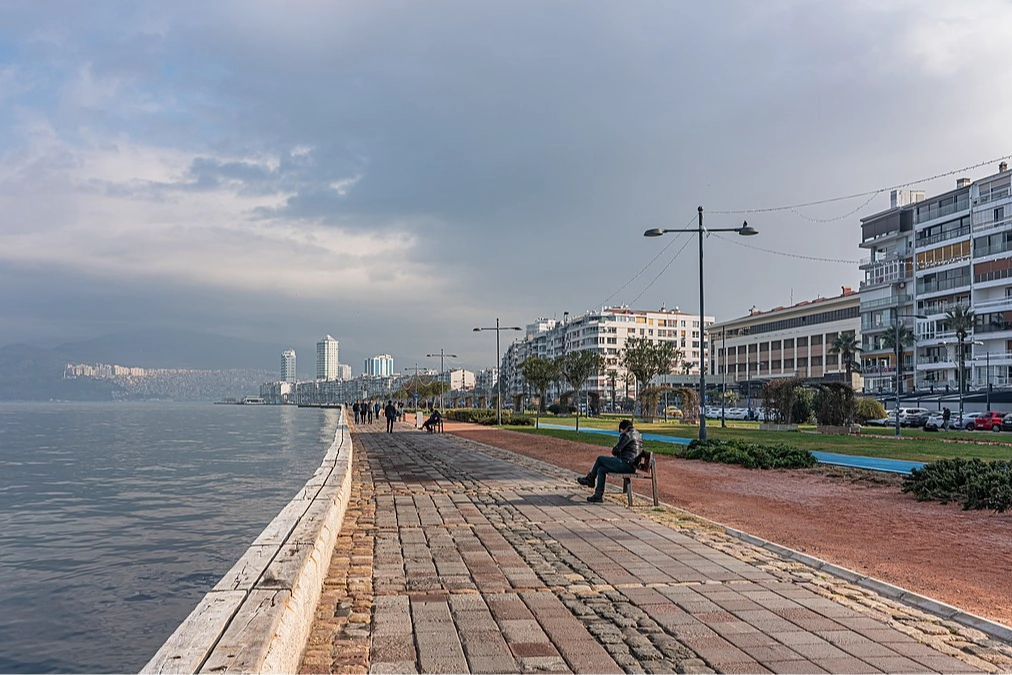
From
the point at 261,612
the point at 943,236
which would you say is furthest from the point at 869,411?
the point at 261,612

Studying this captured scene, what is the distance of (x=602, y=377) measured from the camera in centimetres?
14400

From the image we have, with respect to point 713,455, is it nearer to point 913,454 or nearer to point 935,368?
point 913,454

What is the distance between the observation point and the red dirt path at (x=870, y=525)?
273 inches

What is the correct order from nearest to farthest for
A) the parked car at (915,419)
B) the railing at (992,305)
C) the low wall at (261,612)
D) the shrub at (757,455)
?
the low wall at (261,612)
the shrub at (757,455)
the parked car at (915,419)
the railing at (992,305)

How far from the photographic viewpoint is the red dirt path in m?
6.93

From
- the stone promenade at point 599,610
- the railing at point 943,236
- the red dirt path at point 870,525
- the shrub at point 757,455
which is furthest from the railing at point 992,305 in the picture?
the stone promenade at point 599,610

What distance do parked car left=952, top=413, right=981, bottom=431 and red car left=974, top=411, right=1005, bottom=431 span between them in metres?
0.32

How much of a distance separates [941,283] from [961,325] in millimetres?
9727

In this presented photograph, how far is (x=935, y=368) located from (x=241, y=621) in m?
77.2

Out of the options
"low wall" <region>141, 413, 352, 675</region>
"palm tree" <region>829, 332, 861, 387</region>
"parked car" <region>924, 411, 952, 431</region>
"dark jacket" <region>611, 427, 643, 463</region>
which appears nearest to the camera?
"low wall" <region>141, 413, 352, 675</region>

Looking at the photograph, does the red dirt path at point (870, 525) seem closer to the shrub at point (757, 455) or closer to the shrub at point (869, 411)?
the shrub at point (757, 455)

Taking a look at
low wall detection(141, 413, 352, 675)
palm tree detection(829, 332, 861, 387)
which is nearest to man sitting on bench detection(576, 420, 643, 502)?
low wall detection(141, 413, 352, 675)

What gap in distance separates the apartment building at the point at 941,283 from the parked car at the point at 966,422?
51.8 ft

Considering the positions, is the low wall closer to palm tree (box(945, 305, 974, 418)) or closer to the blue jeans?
the blue jeans
